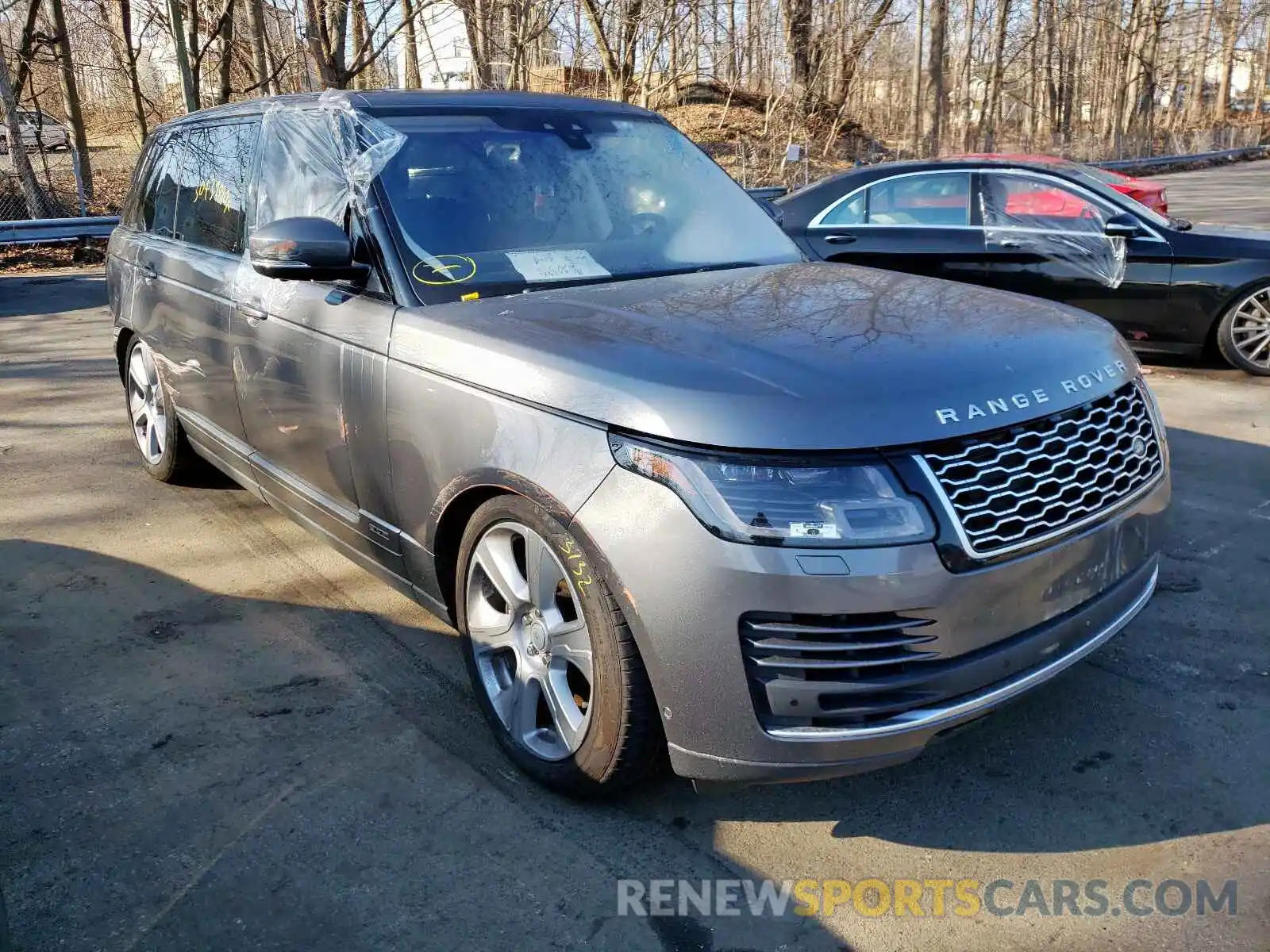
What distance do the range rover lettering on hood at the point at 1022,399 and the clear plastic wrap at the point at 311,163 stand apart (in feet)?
6.83

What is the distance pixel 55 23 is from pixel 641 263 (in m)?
18.0

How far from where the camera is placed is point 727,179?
171 inches

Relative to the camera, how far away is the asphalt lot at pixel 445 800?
97.1 inches

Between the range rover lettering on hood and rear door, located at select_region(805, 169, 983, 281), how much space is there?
5.48 meters

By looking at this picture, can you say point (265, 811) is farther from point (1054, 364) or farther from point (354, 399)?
point (1054, 364)

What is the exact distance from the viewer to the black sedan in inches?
299

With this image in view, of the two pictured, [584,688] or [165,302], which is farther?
[165,302]

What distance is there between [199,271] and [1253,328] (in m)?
7.06

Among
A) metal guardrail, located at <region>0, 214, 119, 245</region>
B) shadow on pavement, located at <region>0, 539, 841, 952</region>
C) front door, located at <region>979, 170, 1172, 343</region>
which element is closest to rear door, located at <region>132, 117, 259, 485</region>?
shadow on pavement, located at <region>0, 539, 841, 952</region>

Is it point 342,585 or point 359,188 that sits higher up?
point 359,188

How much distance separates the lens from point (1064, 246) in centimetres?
788

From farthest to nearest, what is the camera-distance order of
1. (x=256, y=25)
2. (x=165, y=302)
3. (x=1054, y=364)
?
(x=256, y=25) < (x=165, y=302) < (x=1054, y=364)

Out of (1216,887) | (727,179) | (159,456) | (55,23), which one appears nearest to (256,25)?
(55,23)

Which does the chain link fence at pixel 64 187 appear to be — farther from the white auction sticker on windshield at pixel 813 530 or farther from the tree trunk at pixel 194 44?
the white auction sticker on windshield at pixel 813 530
